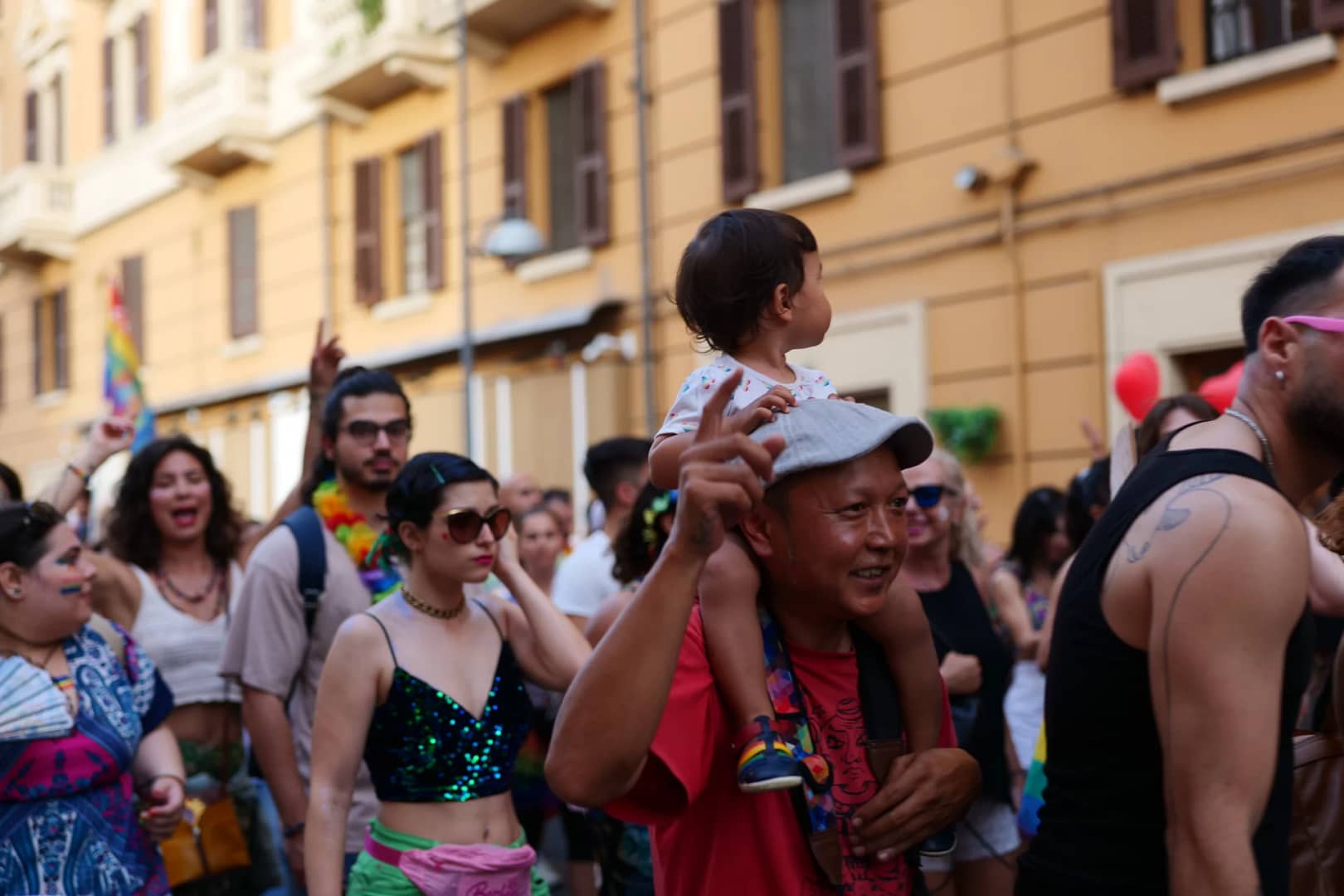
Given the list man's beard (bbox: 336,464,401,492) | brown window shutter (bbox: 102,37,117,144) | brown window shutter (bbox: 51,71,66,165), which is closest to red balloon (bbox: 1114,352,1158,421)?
man's beard (bbox: 336,464,401,492)

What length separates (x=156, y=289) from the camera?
76.9ft

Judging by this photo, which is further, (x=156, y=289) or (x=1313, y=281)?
(x=156, y=289)

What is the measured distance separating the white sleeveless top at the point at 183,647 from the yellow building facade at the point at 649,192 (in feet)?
18.1

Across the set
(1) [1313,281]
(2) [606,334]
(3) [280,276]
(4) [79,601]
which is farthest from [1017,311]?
(3) [280,276]

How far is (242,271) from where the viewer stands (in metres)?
21.1

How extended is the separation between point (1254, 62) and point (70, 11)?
23172 mm

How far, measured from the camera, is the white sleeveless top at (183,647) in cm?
538

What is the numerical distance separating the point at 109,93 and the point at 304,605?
75.6 feet

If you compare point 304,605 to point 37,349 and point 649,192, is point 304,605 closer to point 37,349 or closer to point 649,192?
point 649,192

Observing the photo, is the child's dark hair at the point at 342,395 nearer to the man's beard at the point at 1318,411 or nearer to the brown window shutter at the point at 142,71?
the man's beard at the point at 1318,411

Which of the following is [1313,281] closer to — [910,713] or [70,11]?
[910,713]

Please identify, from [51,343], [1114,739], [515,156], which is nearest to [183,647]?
[1114,739]

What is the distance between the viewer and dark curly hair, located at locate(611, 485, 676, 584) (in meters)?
5.04

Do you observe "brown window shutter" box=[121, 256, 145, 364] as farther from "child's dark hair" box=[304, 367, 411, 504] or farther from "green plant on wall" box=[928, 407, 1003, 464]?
"child's dark hair" box=[304, 367, 411, 504]
